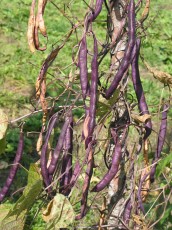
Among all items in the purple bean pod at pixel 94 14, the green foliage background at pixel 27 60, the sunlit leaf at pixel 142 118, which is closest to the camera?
the purple bean pod at pixel 94 14

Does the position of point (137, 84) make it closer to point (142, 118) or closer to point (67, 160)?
point (142, 118)

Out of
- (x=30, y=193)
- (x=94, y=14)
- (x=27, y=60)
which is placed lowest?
(x=30, y=193)

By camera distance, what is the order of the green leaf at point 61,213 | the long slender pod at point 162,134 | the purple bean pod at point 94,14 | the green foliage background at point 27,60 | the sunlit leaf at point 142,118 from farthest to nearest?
the green foliage background at point 27,60 → the long slender pod at point 162,134 → the sunlit leaf at point 142,118 → the purple bean pod at point 94,14 → the green leaf at point 61,213

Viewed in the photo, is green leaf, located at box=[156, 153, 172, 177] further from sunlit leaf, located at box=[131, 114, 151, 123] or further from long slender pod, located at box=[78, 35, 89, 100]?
long slender pod, located at box=[78, 35, 89, 100]

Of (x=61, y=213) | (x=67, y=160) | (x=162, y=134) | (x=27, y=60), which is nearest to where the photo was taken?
(x=61, y=213)

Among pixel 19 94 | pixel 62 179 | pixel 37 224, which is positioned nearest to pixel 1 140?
pixel 62 179

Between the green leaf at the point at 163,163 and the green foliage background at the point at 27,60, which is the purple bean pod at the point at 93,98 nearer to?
the green leaf at the point at 163,163

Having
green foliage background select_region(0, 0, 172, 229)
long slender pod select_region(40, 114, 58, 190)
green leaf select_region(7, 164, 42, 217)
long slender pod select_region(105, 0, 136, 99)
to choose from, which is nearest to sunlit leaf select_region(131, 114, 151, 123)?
long slender pod select_region(105, 0, 136, 99)

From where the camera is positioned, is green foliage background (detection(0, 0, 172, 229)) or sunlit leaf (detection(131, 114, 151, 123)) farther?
green foliage background (detection(0, 0, 172, 229))

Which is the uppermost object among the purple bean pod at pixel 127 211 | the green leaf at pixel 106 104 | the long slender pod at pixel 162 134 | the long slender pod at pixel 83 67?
the long slender pod at pixel 83 67

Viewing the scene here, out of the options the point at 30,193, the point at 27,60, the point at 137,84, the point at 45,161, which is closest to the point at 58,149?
the point at 45,161

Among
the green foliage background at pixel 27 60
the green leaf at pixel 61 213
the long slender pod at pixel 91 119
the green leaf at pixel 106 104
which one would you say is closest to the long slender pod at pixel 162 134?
the green leaf at pixel 106 104

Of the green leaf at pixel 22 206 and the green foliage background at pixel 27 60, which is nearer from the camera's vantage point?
the green leaf at pixel 22 206

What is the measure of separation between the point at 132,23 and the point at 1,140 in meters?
0.52
